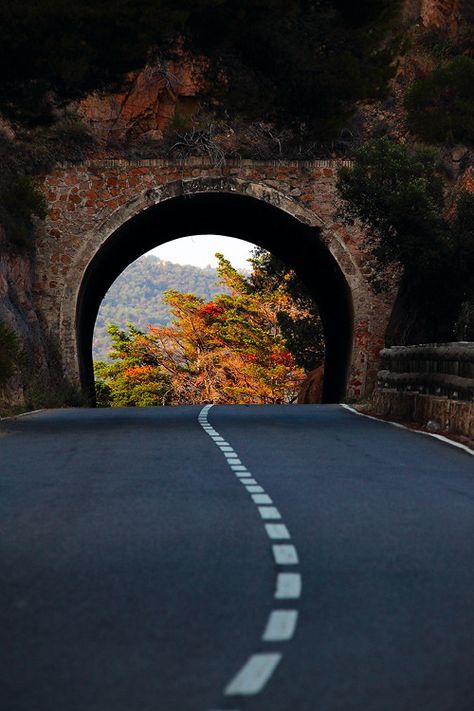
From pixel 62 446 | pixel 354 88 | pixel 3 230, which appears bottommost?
pixel 62 446

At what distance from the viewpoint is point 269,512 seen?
1076cm

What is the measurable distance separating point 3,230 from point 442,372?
19.1 meters

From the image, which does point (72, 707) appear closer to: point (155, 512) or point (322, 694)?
point (322, 694)

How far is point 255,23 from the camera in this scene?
2247 centimetres

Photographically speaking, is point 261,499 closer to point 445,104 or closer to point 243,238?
point 445,104

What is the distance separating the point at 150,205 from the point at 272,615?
1336 inches

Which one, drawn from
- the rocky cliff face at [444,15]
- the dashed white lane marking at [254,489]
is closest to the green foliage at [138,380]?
the rocky cliff face at [444,15]

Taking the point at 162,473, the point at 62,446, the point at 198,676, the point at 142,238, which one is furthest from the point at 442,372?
the point at 142,238

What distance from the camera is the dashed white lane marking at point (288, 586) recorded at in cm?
729

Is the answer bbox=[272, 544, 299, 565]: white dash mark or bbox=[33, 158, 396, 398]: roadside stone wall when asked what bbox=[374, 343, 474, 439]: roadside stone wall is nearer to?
bbox=[33, 158, 396, 398]: roadside stone wall

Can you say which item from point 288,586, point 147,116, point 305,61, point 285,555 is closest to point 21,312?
point 147,116

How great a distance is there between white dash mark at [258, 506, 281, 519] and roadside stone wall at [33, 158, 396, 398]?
28.9 meters

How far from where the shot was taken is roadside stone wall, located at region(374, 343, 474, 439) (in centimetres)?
2064

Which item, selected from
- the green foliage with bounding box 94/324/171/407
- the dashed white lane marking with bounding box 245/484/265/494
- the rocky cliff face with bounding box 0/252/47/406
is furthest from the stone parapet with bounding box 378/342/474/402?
the green foliage with bounding box 94/324/171/407
